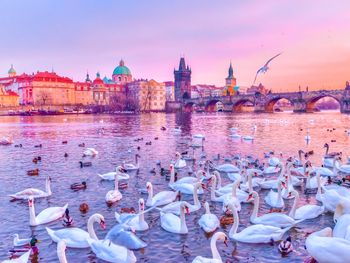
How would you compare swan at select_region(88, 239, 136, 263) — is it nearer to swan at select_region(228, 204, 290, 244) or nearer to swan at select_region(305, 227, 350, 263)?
swan at select_region(228, 204, 290, 244)

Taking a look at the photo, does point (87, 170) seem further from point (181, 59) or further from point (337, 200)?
point (181, 59)

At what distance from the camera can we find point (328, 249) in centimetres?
633

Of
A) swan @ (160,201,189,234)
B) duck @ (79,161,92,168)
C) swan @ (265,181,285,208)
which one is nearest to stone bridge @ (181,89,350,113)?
duck @ (79,161,92,168)

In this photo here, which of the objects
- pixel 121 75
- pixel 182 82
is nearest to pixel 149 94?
pixel 182 82

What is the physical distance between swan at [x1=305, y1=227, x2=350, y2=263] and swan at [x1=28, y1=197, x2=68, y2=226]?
22.8ft

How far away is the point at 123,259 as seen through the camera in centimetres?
769

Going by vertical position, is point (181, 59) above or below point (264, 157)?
above

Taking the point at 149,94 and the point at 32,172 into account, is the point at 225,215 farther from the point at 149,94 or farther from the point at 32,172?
the point at 149,94

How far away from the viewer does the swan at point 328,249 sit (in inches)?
246

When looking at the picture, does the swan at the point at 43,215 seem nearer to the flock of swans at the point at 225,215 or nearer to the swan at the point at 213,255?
the flock of swans at the point at 225,215

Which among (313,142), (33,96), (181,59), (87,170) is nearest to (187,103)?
(181,59)

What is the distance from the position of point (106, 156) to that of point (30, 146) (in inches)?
363

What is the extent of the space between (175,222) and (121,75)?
169805mm

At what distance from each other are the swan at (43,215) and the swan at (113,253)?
2892 millimetres
